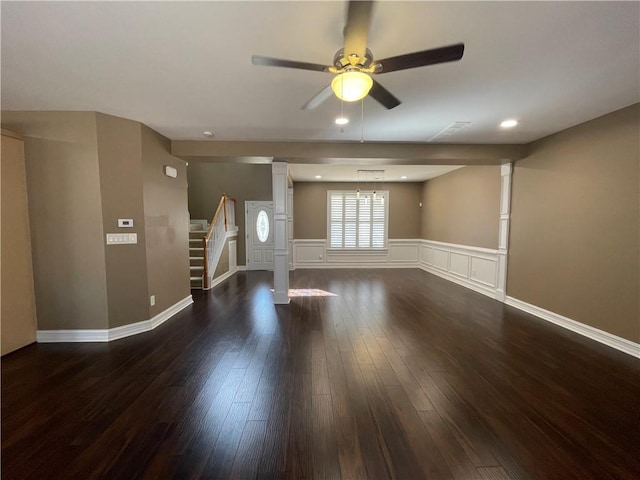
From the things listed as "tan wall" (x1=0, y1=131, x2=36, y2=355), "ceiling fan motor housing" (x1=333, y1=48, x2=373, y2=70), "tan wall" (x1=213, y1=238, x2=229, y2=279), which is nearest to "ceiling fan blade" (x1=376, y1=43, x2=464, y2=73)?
"ceiling fan motor housing" (x1=333, y1=48, x2=373, y2=70)

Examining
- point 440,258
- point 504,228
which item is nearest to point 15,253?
point 504,228

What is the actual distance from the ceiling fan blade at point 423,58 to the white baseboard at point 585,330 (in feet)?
11.8

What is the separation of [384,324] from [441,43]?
315 centimetres

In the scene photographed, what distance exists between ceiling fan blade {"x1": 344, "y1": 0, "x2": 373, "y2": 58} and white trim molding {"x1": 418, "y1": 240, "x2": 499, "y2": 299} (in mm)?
4664

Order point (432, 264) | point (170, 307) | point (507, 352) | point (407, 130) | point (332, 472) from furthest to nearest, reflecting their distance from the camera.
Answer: point (432, 264) → point (170, 307) → point (407, 130) → point (507, 352) → point (332, 472)

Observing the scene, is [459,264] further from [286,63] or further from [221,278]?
[286,63]

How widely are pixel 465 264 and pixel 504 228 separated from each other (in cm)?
147

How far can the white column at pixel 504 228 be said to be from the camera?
445 cm

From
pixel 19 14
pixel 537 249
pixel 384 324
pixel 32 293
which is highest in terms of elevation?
pixel 19 14

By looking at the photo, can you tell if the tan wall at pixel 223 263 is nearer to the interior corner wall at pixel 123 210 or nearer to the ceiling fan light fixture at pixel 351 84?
the interior corner wall at pixel 123 210

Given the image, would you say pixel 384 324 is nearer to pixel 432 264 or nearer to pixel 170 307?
pixel 170 307

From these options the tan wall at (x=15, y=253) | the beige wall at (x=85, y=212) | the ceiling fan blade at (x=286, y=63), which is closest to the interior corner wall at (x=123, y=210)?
the beige wall at (x=85, y=212)

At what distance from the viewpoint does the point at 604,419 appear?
1.85 meters

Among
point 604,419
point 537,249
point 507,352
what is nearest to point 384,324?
point 507,352
